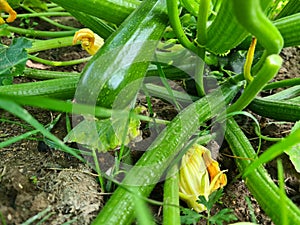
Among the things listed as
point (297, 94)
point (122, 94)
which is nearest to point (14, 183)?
point (122, 94)

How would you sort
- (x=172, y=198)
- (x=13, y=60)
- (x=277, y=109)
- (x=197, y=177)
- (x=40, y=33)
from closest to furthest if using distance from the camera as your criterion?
1. (x=172, y=198)
2. (x=197, y=177)
3. (x=13, y=60)
4. (x=277, y=109)
5. (x=40, y=33)

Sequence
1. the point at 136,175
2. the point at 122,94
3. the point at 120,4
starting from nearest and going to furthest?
the point at 136,175
the point at 122,94
the point at 120,4

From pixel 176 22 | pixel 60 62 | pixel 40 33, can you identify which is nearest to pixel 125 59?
pixel 176 22

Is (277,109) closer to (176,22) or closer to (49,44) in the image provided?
(176,22)

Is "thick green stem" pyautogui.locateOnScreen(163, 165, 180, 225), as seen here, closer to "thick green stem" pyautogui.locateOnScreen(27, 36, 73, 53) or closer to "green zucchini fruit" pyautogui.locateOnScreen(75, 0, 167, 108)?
"green zucchini fruit" pyautogui.locateOnScreen(75, 0, 167, 108)

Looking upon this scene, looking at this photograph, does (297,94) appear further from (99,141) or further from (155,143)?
(99,141)
